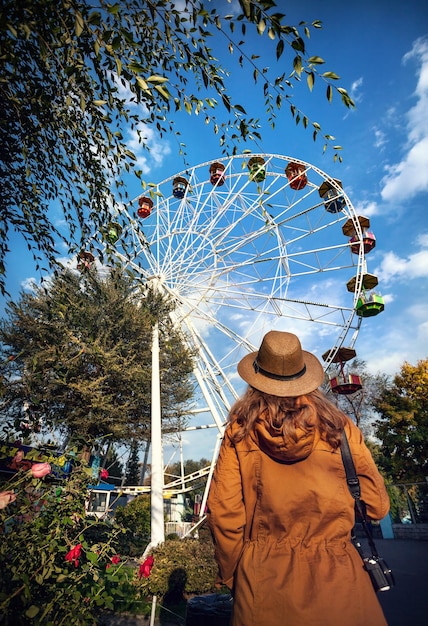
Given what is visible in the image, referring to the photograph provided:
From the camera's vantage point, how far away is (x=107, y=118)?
350cm

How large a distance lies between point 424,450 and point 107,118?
86.7 ft

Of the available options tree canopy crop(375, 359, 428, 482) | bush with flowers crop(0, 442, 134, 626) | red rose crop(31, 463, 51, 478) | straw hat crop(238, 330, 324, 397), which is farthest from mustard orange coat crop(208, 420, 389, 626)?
tree canopy crop(375, 359, 428, 482)

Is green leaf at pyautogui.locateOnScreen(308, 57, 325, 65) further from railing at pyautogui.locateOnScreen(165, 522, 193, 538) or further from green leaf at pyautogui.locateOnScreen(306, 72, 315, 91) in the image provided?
railing at pyautogui.locateOnScreen(165, 522, 193, 538)

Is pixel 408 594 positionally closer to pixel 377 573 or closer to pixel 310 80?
pixel 377 573

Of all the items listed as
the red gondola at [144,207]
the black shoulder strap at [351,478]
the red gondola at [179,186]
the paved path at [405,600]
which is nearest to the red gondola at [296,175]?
the red gondola at [179,186]

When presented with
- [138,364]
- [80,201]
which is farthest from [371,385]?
[80,201]

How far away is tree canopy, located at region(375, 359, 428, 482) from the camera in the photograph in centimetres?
2230

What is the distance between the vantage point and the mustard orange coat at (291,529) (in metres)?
1.52

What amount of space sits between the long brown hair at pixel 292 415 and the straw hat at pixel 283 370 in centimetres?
6

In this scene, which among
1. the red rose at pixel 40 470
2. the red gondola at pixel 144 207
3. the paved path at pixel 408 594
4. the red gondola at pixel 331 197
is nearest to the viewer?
the red rose at pixel 40 470

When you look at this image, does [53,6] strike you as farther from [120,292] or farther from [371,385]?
[371,385]

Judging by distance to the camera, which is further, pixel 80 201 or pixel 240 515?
pixel 80 201

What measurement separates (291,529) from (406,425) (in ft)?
88.6

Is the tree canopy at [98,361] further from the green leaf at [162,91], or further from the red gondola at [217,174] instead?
the green leaf at [162,91]
